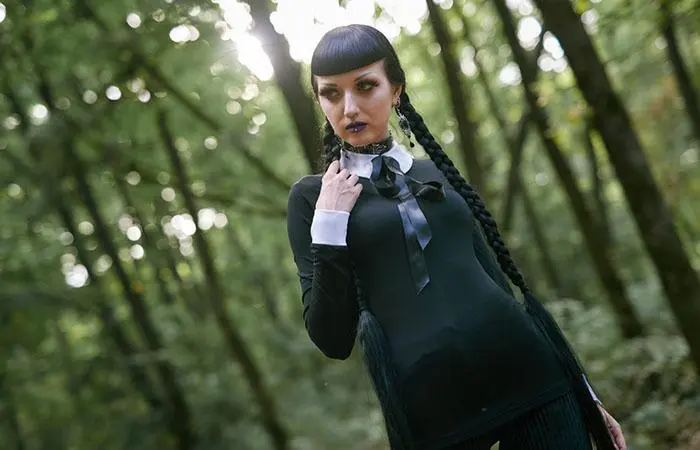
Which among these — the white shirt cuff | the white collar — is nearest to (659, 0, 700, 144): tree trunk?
the white collar

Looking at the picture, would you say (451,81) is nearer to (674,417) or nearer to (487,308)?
(674,417)

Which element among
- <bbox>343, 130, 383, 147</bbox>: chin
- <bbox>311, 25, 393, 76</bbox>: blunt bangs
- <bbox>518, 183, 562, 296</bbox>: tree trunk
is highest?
<bbox>311, 25, 393, 76</bbox>: blunt bangs

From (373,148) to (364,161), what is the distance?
0.17ft

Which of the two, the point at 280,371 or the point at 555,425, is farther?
the point at 280,371

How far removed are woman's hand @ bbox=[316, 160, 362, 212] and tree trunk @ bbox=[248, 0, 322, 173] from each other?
3.34m

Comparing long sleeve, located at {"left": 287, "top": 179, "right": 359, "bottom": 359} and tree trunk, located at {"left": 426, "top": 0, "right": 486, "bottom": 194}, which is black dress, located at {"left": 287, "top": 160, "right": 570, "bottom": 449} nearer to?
long sleeve, located at {"left": 287, "top": 179, "right": 359, "bottom": 359}

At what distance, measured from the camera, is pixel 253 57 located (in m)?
6.62

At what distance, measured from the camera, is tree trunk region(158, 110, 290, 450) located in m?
9.05

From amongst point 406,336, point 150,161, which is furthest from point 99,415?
point 406,336

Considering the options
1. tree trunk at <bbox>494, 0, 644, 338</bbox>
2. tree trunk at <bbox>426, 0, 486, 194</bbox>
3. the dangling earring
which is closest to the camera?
the dangling earring

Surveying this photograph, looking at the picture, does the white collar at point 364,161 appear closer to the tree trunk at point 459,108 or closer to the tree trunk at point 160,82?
the tree trunk at point 160,82

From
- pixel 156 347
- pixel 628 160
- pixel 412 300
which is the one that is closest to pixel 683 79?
pixel 628 160

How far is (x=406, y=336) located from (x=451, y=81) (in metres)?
6.01

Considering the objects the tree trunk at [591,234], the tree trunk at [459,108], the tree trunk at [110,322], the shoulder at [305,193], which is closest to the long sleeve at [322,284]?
the shoulder at [305,193]
